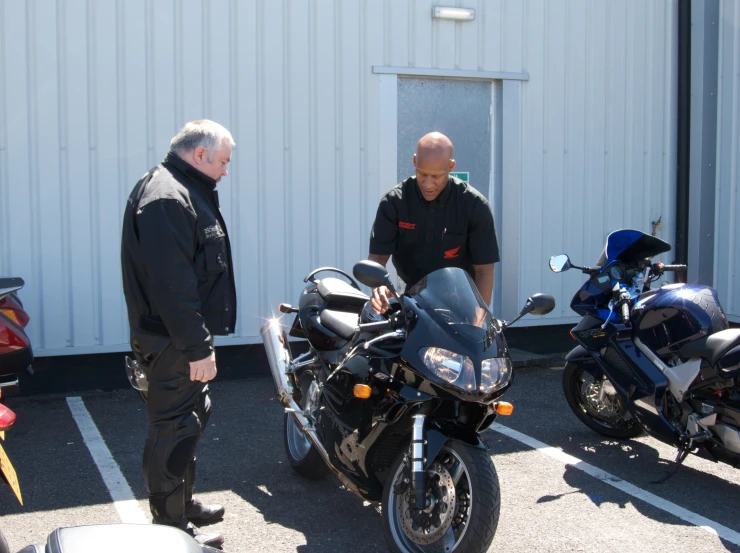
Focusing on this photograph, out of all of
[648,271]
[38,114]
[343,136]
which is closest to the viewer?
[648,271]

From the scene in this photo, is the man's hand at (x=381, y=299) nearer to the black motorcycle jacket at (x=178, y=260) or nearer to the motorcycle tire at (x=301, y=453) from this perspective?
the black motorcycle jacket at (x=178, y=260)

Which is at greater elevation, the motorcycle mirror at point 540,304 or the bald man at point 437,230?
the bald man at point 437,230

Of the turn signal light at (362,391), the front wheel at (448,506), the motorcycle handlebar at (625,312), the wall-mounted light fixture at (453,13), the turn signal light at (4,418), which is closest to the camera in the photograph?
the turn signal light at (4,418)

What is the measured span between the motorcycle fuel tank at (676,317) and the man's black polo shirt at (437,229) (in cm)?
99

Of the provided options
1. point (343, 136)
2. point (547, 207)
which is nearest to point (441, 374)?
point (343, 136)

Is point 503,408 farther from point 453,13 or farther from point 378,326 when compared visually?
point 453,13

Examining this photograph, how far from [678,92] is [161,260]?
727cm

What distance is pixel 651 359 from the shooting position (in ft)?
16.4

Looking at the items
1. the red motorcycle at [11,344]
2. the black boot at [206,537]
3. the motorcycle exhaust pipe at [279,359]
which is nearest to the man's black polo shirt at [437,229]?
the motorcycle exhaust pipe at [279,359]

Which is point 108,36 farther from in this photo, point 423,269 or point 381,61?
point 423,269

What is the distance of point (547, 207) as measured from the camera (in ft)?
28.2

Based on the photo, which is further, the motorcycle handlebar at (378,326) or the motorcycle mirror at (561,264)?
the motorcycle mirror at (561,264)

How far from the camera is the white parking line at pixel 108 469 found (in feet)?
14.2

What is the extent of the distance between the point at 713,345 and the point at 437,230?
1658mm
